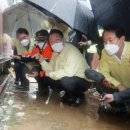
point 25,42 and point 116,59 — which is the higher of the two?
point 25,42

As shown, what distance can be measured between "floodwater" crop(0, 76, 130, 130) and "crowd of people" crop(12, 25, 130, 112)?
12.0 inches

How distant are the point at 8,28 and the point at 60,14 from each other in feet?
13.2

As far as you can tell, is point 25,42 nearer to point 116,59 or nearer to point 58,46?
point 58,46

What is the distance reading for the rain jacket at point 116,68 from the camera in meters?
6.44

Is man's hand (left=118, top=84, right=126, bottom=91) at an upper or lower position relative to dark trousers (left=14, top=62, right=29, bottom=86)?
upper

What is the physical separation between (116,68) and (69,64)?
1.14 metres

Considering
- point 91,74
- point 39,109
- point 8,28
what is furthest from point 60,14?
point 8,28

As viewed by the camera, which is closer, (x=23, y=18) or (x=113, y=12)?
(x=113, y=12)

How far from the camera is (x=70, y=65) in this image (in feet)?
24.4

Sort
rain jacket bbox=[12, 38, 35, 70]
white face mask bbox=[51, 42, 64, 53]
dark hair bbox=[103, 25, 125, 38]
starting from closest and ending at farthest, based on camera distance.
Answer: dark hair bbox=[103, 25, 125, 38], white face mask bbox=[51, 42, 64, 53], rain jacket bbox=[12, 38, 35, 70]

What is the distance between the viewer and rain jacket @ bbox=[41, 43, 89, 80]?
7469mm

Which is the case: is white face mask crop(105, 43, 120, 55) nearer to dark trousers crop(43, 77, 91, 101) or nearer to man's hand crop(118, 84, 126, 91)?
man's hand crop(118, 84, 126, 91)

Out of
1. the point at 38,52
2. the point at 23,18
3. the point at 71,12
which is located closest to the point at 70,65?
the point at 71,12

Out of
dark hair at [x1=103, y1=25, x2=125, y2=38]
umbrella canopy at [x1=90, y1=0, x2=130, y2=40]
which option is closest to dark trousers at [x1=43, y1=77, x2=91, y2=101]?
umbrella canopy at [x1=90, y1=0, x2=130, y2=40]
